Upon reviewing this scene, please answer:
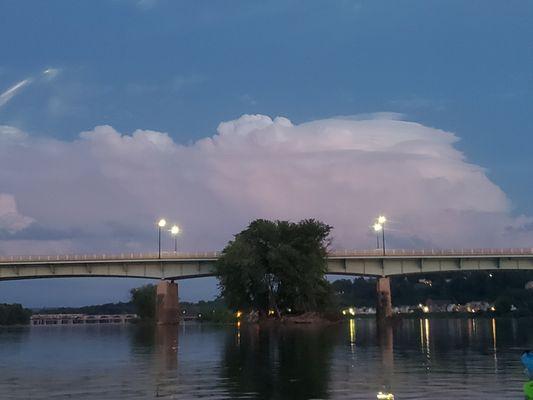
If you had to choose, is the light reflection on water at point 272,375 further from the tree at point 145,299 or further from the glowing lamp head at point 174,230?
the tree at point 145,299

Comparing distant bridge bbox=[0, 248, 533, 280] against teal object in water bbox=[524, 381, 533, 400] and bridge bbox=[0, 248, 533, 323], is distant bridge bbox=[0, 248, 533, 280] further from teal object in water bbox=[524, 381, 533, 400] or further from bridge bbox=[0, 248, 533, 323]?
teal object in water bbox=[524, 381, 533, 400]

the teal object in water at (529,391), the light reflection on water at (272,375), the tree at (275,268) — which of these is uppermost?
the tree at (275,268)

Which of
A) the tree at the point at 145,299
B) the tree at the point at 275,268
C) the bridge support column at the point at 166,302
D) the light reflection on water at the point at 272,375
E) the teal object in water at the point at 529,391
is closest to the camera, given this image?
the teal object in water at the point at 529,391

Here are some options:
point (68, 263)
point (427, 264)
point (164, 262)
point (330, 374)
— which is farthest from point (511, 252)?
point (330, 374)

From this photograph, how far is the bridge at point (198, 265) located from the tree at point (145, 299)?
51.0 m

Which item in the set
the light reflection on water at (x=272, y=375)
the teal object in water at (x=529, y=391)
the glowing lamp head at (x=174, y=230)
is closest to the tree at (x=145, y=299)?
the glowing lamp head at (x=174, y=230)

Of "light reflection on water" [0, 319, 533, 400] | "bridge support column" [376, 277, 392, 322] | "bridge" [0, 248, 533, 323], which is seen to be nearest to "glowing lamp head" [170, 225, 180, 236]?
"bridge" [0, 248, 533, 323]

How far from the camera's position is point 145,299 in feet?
540

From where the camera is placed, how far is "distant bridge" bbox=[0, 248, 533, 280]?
Answer: 110150mm

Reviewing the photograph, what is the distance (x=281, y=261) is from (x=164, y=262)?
→ 25472mm

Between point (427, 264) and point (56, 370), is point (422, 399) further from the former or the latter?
point (427, 264)

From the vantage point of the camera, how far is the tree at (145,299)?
164 metres

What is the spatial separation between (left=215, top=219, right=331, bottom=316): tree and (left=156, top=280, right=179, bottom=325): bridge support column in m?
13.5

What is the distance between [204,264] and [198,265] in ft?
3.57
